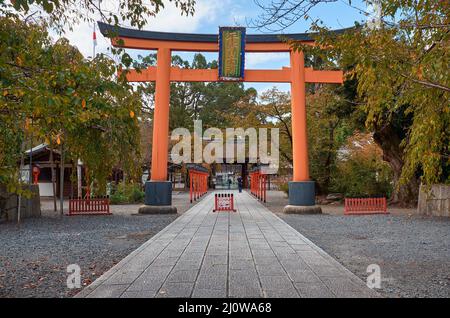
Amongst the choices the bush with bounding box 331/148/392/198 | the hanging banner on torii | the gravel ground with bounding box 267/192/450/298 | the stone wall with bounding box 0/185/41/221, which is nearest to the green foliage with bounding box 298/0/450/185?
the gravel ground with bounding box 267/192/450/298

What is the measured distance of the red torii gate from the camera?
13820 millimetres

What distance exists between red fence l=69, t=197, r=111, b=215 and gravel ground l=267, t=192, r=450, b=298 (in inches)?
261

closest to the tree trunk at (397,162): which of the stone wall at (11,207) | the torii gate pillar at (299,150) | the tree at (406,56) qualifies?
the torii gate pillar at (299,150)

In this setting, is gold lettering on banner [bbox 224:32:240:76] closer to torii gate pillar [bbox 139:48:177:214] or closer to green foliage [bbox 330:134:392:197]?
torii gate pillar [bbox 139:48:177:214]

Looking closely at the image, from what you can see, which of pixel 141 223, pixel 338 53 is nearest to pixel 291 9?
pixel 338 53

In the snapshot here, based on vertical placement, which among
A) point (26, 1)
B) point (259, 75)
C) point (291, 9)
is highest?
point (259, 75)

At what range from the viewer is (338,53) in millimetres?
4836

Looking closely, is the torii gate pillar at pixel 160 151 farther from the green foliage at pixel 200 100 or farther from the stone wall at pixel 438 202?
the green foliage at pixel 200 100

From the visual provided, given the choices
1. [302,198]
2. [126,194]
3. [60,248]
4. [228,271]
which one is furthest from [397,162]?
[60,248]

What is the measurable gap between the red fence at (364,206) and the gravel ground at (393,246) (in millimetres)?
1004

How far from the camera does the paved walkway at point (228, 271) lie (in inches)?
165
